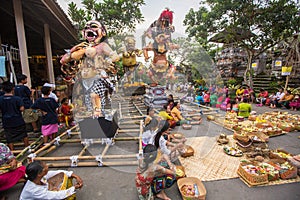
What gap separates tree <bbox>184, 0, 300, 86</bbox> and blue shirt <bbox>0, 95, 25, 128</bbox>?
7.82 meters

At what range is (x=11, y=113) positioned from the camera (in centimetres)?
318

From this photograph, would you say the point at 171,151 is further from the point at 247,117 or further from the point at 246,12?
the point at 246,12

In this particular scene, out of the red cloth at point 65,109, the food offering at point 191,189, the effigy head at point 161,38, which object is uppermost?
the effigy head at point 161,38

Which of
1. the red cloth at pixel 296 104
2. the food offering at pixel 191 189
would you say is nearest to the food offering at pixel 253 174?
the food offering at pixel 191 189

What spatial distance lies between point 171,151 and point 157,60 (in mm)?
1811

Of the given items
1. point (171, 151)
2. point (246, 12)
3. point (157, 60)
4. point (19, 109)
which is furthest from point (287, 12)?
point (19, 109)

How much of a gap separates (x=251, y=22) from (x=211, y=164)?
995 cm

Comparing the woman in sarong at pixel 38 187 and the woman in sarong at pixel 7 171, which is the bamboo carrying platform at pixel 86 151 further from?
the woman in sarong at pixel 38 187

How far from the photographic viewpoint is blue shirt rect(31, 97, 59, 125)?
3422 millimetres

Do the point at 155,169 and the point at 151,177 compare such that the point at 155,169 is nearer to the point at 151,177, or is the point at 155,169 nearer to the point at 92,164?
the point at 151,177

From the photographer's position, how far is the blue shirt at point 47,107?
342cm

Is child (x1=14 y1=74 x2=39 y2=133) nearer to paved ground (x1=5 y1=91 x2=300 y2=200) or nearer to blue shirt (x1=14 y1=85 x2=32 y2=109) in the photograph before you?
blue shirt (x1=14 y1=85 x2=32 y2=109)

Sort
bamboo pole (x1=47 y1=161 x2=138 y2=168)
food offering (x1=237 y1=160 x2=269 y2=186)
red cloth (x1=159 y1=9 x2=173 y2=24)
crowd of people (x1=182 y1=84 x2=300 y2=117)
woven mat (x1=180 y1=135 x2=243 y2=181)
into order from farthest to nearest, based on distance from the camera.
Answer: crowd of people (x1=182 y1=84 x2=300 y2=117) → red cloth (x1=159 y1=9 x2=173 y2=24) → bamboo pole (x1=47 y1=161 x2=138 y2=168) → woven mat (x1=180 y1=135 x2=243 y2=181) → food offering (x1=237 y1=160 x2=269 y2=186)

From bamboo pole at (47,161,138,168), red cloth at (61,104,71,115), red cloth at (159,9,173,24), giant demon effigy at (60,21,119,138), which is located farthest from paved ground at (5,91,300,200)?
red cloth at (159,9,173,24)
